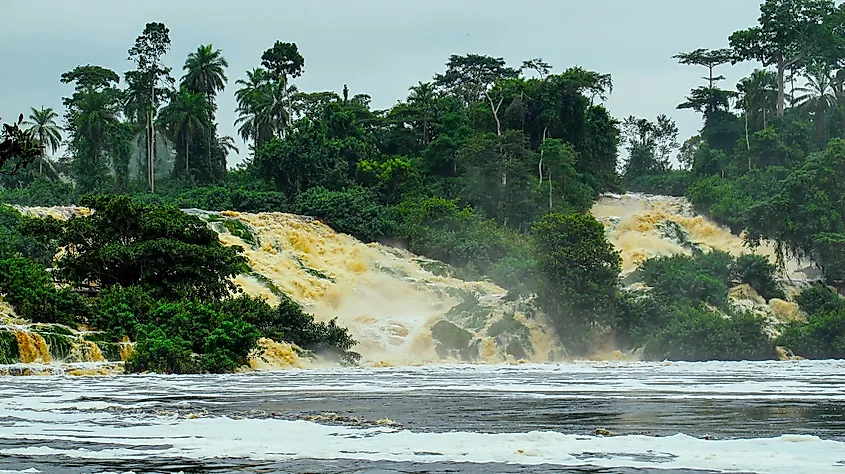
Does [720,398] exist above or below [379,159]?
below

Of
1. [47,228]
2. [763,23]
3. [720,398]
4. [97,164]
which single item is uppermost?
[763,23]

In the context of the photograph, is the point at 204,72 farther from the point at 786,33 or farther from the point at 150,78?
the point at 786,33

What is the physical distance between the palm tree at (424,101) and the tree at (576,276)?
2822 cm

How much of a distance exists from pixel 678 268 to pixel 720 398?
901 inches

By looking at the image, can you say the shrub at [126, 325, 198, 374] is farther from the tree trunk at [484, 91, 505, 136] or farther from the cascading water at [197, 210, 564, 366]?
the tree trunk at [484, 91, 505, 136]

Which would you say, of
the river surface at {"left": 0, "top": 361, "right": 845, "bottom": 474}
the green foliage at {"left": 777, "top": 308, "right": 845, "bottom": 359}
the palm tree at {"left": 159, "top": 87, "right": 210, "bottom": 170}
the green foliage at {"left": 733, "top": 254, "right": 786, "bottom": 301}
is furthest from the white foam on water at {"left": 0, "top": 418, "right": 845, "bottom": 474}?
the palm tree at {"left": 159, "top": 87, "right": 210, "bottom": 170}

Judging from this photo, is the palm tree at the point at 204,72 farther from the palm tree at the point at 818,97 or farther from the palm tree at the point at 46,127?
the palm tree at the point at 818,97

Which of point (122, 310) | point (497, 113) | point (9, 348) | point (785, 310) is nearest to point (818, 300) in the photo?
point (785, 310)

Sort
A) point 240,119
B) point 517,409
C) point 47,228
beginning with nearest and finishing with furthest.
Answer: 1. point 517,409
2. point 47,228
3. point 240,119

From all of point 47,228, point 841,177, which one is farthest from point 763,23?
point 47,228

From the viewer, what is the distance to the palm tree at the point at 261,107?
209 feet

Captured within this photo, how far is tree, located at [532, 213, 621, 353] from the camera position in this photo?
34.2 metres

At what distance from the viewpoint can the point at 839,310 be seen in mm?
33156

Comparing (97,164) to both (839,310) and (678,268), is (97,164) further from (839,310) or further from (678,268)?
(839,310)
